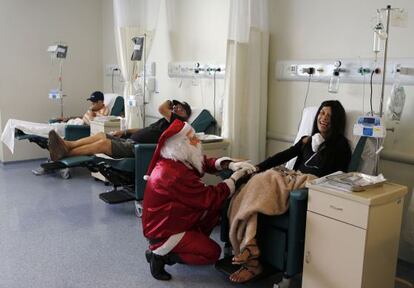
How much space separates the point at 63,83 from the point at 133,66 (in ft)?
6.10

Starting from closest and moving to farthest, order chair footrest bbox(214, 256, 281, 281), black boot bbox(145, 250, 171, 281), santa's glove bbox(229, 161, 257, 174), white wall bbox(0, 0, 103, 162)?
chair footrest bbox(214, 256, 281, 281), black boot bbox(145, 250, 171, 281), santa's glove bbox(229, 161, 257, 174), white wall bbox(0, 0, 103, 162)

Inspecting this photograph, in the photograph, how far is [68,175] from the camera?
14.9ft

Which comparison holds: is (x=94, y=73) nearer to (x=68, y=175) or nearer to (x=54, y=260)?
(x=68, y=175)

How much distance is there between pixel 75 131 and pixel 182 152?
2478mm

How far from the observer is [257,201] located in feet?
6.94

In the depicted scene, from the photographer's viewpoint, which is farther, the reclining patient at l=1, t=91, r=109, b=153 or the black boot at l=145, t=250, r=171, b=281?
the reclining patient at l=1, t=91, r=109, b=153

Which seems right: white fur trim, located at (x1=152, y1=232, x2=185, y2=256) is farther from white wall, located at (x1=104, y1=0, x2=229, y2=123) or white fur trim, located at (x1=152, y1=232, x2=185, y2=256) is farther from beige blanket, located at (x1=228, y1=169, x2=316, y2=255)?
white wall, located at (x1=104, y1=0, x2=229, y2=123)

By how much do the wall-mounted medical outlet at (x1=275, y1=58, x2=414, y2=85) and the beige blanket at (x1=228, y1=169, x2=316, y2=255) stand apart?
921 millimetres

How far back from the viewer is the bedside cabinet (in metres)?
1.84

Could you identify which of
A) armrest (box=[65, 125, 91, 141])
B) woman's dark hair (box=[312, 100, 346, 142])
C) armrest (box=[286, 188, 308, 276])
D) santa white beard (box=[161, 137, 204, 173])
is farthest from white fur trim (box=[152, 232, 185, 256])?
armrest (box=[65, 125, 91, 141])

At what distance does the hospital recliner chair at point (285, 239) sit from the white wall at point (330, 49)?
832 millimetres

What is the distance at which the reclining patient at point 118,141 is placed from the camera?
3.46 m

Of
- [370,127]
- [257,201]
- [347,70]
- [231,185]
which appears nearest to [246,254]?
[257,201]

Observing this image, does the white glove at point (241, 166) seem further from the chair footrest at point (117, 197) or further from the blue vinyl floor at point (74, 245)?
the chair footrest at point (117, 197)
